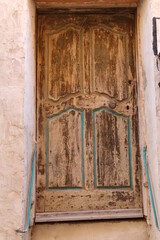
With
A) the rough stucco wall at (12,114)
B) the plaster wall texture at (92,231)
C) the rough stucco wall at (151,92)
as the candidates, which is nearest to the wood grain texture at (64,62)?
the rough stucco wall at (12,114)

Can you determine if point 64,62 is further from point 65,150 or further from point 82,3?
point 65,150

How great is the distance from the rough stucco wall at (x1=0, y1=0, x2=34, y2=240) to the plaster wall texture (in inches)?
16.9

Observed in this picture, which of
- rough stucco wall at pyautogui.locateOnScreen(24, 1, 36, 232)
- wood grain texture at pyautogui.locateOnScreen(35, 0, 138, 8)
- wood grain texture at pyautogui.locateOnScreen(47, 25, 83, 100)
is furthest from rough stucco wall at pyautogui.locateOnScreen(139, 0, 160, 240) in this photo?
rough stucco wall at pyautogui.locateOnScreen(24, 1, 36, 232)

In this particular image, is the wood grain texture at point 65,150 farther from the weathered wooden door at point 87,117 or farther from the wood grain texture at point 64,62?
the wood grain texture at point 64,62

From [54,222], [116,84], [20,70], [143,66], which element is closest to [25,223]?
[54,222]

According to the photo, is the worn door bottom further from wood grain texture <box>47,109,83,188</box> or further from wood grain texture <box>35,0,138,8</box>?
wood grain texture <box>35,0,138,8</box>

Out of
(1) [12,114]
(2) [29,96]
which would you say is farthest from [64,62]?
(1) [12,114]

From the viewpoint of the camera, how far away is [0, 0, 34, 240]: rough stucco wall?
115 inches

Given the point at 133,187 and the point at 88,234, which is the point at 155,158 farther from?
the point at 88,234

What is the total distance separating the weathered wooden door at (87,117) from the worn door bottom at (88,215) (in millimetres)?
10

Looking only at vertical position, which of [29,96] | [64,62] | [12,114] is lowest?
[12,114]

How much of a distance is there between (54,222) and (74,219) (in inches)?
8.0

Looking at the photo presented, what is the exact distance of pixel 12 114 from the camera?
3.04m

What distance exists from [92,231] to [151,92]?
58.6 inches
